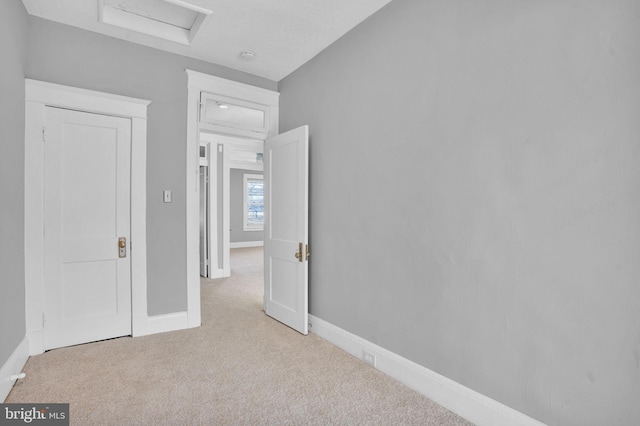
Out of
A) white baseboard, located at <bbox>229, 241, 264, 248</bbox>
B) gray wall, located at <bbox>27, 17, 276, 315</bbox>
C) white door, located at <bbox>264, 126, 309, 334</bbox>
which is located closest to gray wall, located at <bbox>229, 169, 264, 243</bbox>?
white baseboard, located at <bbox>229, 241, 264, 248</bbox>

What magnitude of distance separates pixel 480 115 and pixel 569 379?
143cm

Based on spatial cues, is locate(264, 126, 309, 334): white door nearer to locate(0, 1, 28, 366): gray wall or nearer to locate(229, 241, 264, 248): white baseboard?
locate(0, 1, 28, 366): gray wall

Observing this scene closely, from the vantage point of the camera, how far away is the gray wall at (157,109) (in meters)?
2.93

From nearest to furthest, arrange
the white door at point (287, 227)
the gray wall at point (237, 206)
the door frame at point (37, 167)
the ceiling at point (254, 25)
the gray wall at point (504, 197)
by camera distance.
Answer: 1. the gray wall at point (504, 197)
2. the ceiling at point (254, 25)
3. the door frame at point (37, 167)
4. the white door at point (287, 227)
5. the gray wall at point (237, 206)

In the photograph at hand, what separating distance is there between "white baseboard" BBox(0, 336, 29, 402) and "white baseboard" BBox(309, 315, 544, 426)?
2336 millimetres

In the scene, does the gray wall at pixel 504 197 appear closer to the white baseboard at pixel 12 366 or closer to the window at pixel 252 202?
the white baseboard at pixel 12 366

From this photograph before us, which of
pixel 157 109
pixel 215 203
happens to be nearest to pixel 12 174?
pixel 157 109

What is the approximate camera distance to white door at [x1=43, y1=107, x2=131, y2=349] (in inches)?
111

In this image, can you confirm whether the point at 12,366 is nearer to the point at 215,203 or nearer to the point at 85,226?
the point at 85,226

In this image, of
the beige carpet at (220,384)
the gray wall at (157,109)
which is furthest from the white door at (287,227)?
the gray wall at (157,109)

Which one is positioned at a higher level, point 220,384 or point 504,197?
point 504,197

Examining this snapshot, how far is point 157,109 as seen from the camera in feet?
10.7

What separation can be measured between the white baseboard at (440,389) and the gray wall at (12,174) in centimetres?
246

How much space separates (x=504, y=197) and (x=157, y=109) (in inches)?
124
